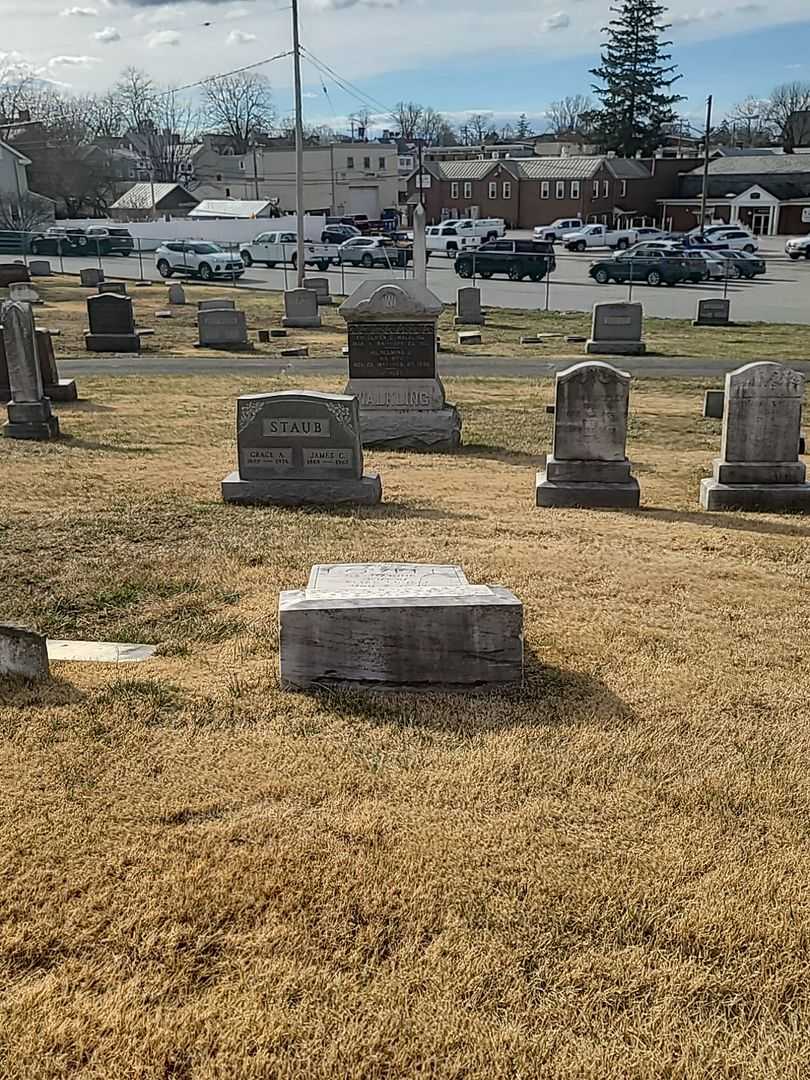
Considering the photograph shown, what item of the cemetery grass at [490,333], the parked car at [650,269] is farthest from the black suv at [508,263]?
the cemetery grass at [490,333]

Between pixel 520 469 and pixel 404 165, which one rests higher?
pixel 404 165

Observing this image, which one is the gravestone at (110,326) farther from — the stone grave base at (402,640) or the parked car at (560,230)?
the parked car at (560,230)

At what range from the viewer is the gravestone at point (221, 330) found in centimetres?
2358

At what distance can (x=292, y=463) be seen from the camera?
30.5ft

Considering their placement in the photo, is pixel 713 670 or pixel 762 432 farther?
pixel 762 432

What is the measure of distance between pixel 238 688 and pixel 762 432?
6643mm

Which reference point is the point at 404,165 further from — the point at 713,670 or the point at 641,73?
the point at 713,670

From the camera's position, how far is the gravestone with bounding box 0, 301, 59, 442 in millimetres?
12203

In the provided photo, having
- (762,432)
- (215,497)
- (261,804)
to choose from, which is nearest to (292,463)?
(215,497)

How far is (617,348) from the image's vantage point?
76.2 ft

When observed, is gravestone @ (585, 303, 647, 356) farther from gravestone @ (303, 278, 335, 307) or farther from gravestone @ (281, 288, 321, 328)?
gravestone @ (303, 278, 335, 307)

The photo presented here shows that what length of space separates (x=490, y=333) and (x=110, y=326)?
396 inches

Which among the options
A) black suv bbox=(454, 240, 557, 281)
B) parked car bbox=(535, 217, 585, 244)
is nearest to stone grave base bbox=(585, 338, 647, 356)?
black suv bbox=(454, 240, 557, 281)

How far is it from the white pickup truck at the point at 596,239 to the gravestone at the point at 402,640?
2398 inches
